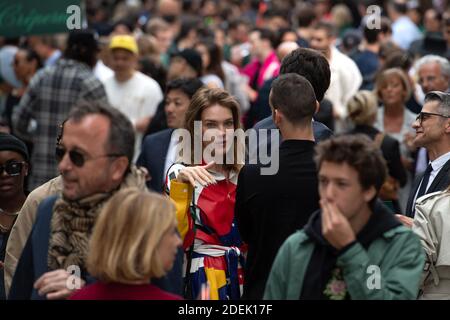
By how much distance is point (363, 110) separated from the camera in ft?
33.1

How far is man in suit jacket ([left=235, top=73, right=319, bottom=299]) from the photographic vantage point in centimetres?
526

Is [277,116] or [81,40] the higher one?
[81,40]

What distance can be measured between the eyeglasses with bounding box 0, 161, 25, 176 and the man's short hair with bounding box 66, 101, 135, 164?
1.91 meters

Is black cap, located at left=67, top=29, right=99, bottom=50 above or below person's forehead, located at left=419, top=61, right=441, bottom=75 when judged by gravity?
above

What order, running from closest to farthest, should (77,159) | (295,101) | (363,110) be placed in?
1. (77,159)
2. (295,101)
3. (363,110)

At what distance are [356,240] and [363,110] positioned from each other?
581cm

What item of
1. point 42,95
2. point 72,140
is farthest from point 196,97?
point 42,95

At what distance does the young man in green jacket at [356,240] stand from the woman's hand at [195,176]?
1108mm

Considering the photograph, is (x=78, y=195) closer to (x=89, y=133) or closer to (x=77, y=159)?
(x=77, y=159)

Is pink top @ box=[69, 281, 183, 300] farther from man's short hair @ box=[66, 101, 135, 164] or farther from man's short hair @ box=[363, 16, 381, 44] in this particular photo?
man's short hair @ box=[363, 16, 381, 44]

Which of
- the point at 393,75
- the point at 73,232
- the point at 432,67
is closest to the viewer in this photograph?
the point at 73,232

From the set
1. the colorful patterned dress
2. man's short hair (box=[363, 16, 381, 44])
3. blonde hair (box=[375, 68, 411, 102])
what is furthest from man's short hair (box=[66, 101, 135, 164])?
man's short hair (box=[363, 16, 381, 44])

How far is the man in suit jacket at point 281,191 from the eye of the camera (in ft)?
17.3

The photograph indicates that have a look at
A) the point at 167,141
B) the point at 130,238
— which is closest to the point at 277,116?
the point at 130,238
